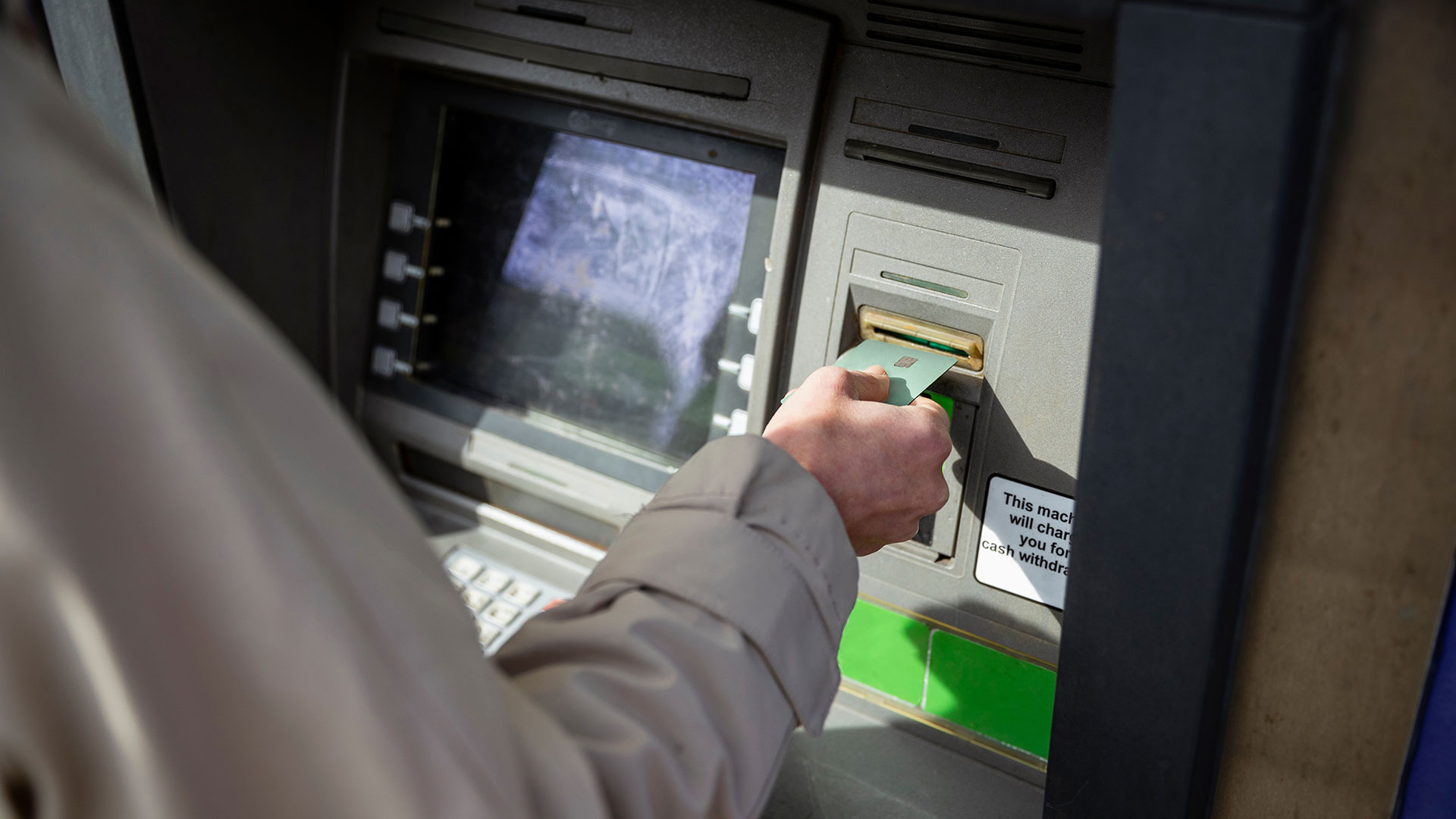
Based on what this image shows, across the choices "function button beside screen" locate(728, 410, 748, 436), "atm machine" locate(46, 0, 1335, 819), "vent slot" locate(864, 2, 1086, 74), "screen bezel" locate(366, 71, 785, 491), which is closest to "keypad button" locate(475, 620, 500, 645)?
"atm machine" locate(46, 0, 1335, 819)

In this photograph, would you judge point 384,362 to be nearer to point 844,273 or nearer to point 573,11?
point 573,11

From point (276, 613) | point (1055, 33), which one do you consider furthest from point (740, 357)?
point (276, 613)

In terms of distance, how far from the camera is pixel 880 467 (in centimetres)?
107

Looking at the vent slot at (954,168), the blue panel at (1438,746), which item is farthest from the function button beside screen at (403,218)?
the blue panel at (1438,746)

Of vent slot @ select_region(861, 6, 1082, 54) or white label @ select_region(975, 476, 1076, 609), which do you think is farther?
white label @ select_region(975, 476, 1076, 609)

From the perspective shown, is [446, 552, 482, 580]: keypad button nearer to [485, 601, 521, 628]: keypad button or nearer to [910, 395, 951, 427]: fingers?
[485, 601, 521, 628]: keypad button

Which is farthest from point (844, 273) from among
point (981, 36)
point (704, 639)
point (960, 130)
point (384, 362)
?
point (384, 362)

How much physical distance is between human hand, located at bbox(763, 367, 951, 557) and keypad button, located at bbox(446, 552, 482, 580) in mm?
865

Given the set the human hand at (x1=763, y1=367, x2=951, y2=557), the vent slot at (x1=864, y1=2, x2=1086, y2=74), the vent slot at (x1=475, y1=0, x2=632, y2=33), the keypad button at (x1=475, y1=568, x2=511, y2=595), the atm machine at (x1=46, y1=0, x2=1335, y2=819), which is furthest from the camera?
the keypad button at (x1=475, y1=568, x2=511, y2=595)

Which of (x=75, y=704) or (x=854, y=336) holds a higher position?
(x=854, y=336)

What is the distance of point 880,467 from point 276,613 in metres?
0.68

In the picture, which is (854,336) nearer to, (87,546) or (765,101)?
(765,101)

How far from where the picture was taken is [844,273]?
1400 mm

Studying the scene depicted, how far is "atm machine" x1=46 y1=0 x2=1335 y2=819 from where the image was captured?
74 centimetres
